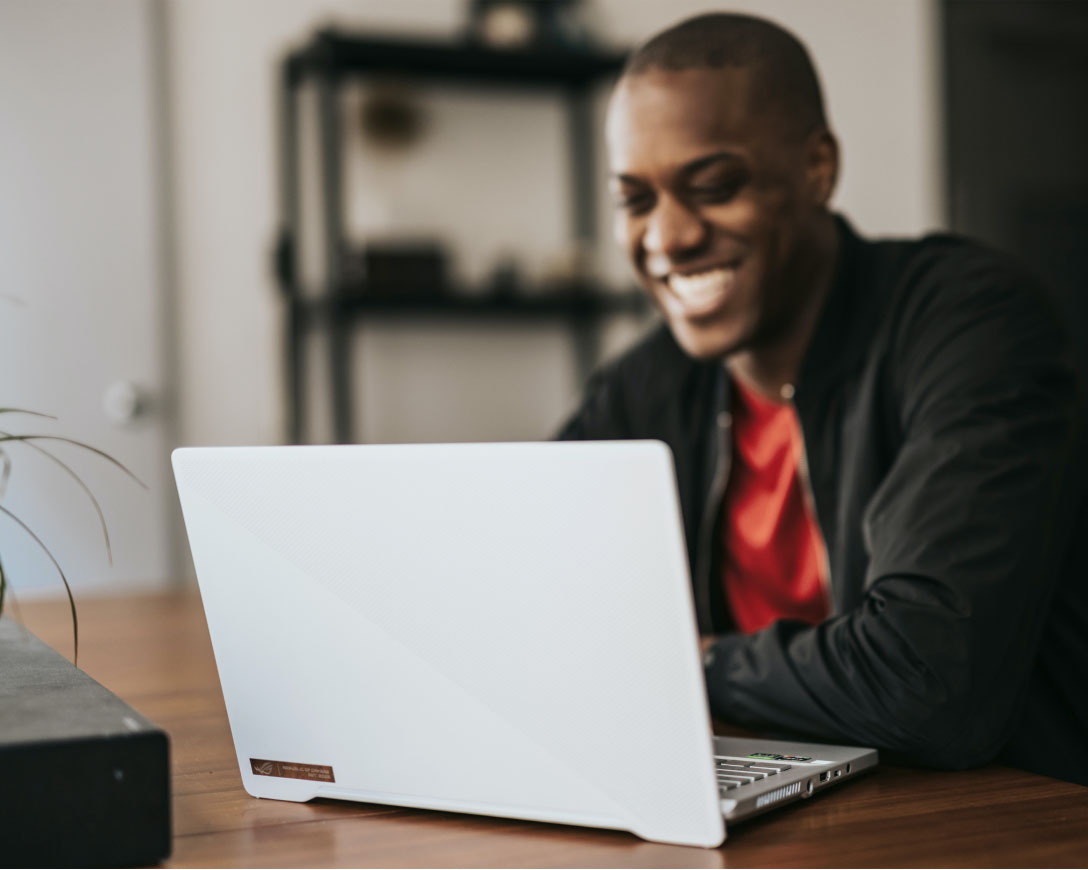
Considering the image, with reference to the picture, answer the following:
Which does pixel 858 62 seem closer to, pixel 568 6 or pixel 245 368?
pixel 568 6

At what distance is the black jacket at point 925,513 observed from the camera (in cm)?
91

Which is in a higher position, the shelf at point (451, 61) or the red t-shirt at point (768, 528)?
the shelf at point (451, 61)

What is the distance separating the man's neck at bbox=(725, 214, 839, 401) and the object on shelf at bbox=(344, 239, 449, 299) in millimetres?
1659

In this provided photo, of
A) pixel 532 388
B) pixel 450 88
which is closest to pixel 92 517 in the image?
pixel 532 388

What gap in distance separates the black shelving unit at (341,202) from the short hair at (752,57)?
176 centimetres

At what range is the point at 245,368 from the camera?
3145mm

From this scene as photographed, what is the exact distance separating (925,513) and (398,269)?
221cm

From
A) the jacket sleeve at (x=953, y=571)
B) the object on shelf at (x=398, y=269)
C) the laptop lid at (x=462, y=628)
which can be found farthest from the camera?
the object on shelf at (x=398, y=269)

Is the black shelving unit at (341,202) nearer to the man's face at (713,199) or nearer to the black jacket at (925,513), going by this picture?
the black jacket at (925,513)

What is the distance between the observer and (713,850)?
629 millimetres

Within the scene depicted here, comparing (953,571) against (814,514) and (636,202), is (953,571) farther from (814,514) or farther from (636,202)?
(636,202)

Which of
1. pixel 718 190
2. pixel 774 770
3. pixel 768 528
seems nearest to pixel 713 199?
pixel 718 190

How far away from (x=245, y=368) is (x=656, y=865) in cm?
270

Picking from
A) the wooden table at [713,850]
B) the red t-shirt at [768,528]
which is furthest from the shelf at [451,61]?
the wooden table at [713,850]
